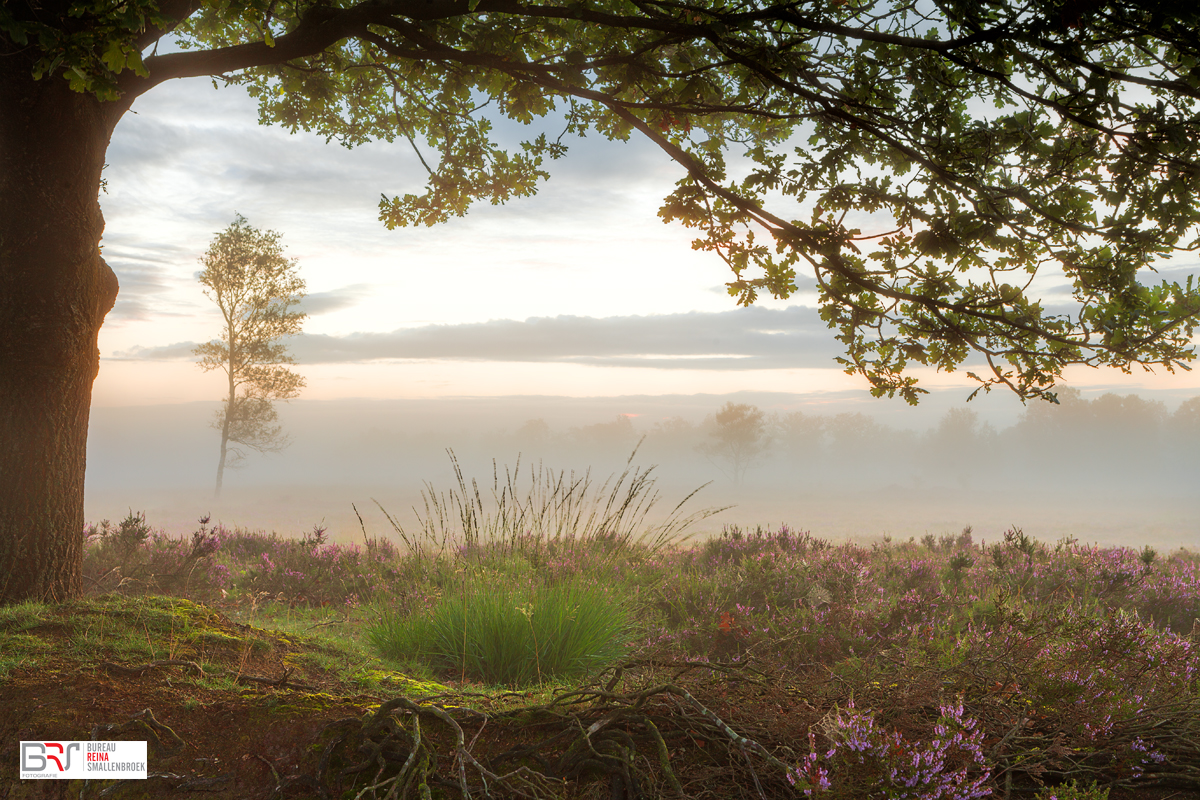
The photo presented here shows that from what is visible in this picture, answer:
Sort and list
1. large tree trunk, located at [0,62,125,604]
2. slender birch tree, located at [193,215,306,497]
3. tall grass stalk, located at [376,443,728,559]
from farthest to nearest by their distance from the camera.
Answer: slender birch tree, located at [193,215,306,497] → tall grass stalk, located at [376,443,728,559] → large tree trunk, located at [0,62,125,604]

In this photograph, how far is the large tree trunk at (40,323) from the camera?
5180 millimetres

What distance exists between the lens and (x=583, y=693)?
285 cm

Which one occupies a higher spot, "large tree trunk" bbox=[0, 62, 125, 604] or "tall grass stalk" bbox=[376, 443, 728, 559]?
"large tree trunk" bbox=[0, 62, 125, 604]

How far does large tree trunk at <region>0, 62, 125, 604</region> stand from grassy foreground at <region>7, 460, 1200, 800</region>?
0.64m

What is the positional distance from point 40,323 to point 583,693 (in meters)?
5.51

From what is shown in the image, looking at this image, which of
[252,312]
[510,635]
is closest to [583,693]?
[510,635]

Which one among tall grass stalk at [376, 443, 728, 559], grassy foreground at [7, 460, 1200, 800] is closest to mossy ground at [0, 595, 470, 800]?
grassy foreground at [7, 460, 1200, 800]

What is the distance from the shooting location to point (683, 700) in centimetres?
288

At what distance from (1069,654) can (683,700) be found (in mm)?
2596

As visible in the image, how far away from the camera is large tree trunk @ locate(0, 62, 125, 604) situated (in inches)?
204

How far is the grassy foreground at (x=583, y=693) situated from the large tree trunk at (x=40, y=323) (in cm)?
64

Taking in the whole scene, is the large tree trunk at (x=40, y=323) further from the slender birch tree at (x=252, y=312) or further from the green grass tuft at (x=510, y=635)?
the slender birch tree at (x=252, y=312)

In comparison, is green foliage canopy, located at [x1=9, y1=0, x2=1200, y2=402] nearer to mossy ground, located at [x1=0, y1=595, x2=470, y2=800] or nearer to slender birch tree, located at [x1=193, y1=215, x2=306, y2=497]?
mossy ground, located at [x1=0, y1=595, x2=470, y2=800]

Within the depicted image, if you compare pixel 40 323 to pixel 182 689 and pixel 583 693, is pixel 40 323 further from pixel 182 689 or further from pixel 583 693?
pixel 583 693
